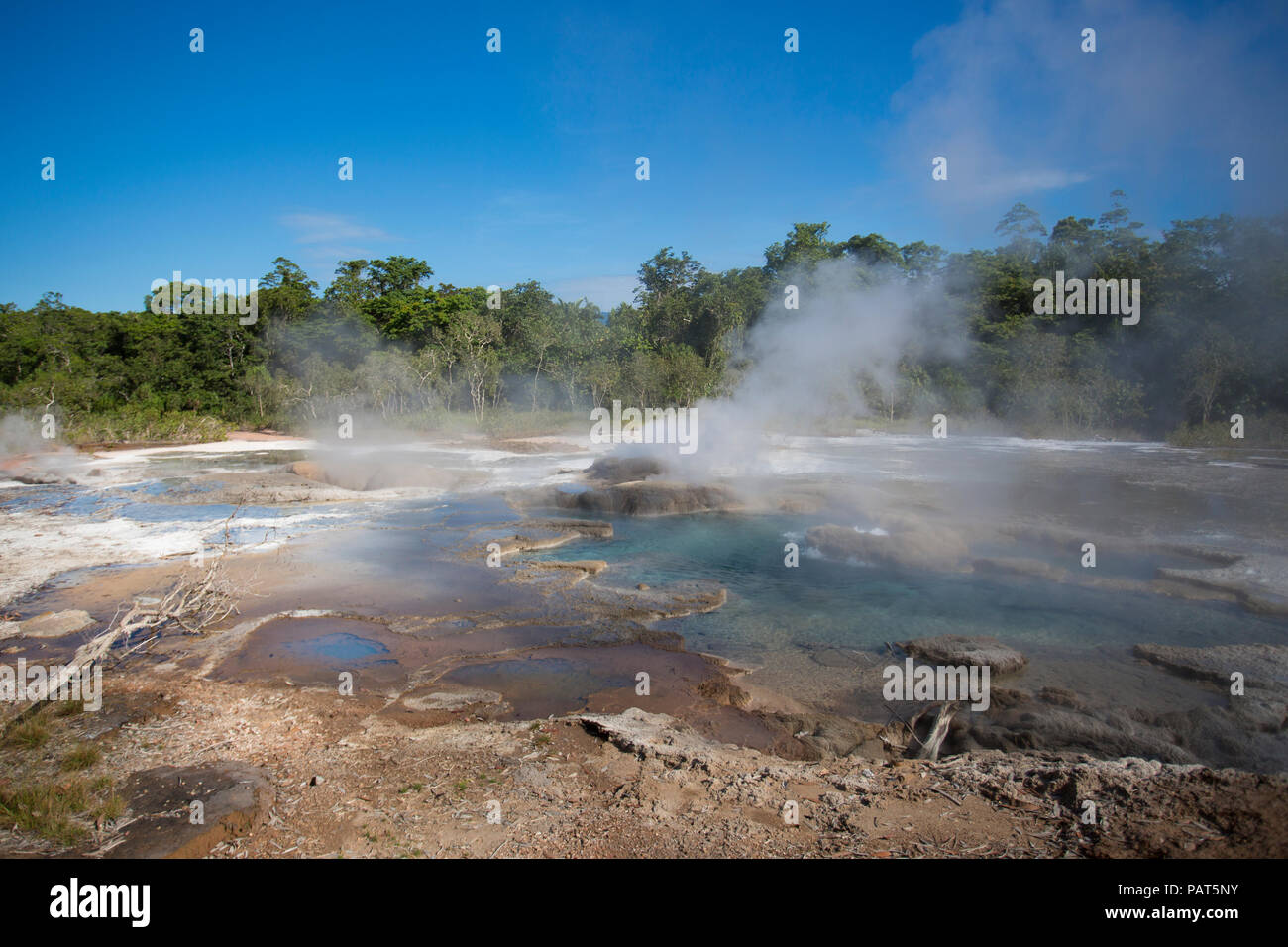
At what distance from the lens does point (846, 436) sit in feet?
101

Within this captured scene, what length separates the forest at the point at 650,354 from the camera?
1130 inches

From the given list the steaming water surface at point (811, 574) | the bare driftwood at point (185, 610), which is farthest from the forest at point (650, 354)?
the bare driftwood at point (185, 610)

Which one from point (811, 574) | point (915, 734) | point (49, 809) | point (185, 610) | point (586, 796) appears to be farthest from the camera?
point (811, 574)

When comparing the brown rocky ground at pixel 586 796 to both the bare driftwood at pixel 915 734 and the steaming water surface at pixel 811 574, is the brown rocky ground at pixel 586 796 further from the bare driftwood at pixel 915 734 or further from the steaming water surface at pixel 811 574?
the steaming water surface at pixel 811 574

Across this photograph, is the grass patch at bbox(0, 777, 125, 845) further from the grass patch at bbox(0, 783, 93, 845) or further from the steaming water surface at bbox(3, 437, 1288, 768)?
the steaming water surface at bbox(3, 437, 1288, 768)

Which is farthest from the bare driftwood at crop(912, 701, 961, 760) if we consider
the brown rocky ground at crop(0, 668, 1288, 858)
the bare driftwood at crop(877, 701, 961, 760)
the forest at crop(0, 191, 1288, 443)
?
the forest at crop(0, 191, 1288, 443)

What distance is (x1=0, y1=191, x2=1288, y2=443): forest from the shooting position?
28.7m

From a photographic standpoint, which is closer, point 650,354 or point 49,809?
point 49,809

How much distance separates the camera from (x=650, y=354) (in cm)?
3525

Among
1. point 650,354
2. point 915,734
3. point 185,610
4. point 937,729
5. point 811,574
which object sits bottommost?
point 915,734

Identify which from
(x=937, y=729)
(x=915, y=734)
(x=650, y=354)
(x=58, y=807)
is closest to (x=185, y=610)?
(x=58, y=807)

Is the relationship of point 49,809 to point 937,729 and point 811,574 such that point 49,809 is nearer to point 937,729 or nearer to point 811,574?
point 937,729
